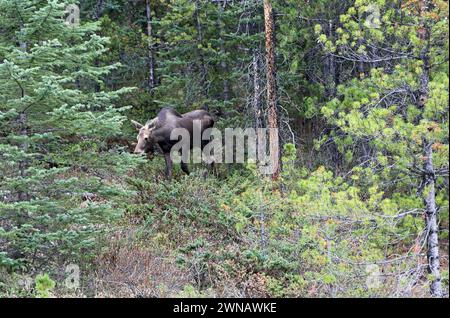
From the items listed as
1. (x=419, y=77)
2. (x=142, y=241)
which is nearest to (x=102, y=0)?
(x=142, y=241)

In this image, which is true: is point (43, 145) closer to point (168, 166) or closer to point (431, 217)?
point (168, 166)

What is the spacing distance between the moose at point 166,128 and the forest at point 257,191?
71.5 inches

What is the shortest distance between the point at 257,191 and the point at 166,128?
22.5 ft

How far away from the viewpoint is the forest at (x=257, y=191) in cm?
889

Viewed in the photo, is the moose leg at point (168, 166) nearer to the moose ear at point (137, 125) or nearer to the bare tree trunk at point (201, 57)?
the moose ear at point (137, 125)

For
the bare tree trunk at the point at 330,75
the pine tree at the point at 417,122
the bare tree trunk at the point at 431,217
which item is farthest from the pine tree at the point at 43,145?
the bare tree trunk at the point at 330,75

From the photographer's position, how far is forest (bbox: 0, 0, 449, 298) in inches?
350

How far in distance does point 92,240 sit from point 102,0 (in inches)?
488

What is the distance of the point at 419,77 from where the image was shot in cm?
957

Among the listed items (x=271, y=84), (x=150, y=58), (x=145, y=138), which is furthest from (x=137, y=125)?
(x=271, y=84)

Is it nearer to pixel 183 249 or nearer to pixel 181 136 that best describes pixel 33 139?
pixel 183 249

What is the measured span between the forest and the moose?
182 centimetres

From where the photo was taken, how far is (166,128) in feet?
57.3

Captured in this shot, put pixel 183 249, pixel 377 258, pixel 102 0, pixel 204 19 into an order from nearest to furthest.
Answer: pixel 377 258 < pixel 183 249 < pixel 204 19 < pixel 102 0
